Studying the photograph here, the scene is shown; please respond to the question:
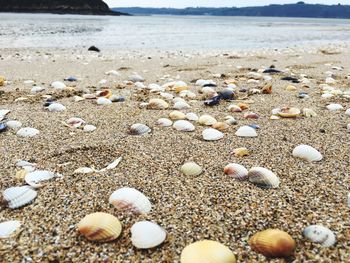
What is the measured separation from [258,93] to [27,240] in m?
3.85

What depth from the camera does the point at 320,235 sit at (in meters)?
1.68

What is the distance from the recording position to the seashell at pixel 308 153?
258 centimetres

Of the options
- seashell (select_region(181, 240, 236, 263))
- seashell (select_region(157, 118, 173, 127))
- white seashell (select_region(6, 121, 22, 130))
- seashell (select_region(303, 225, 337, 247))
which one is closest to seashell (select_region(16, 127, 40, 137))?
white seashell (select_region(6, 121, 22, 130))

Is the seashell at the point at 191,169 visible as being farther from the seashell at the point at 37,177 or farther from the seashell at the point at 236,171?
the seashell at the point at 37,177

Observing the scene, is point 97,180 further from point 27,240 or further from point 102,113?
point 102,113

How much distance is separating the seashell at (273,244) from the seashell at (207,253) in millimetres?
141

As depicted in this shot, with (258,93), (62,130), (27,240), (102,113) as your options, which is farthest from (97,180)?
(258,93)

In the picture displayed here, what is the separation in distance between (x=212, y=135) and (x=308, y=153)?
0.80 meters

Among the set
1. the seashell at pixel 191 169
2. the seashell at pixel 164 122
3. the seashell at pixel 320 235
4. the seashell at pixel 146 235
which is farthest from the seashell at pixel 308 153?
the seashell at pixel 146 235

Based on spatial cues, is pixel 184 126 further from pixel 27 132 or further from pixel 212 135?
pixel 27 132

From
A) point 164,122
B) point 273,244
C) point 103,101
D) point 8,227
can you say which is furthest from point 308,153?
point 103,101

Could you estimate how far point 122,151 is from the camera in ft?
8.91

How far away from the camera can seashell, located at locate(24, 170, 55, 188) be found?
7.06 feet

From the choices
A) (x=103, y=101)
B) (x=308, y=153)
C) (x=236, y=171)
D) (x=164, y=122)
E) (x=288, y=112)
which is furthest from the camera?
(x=103, y=101)
